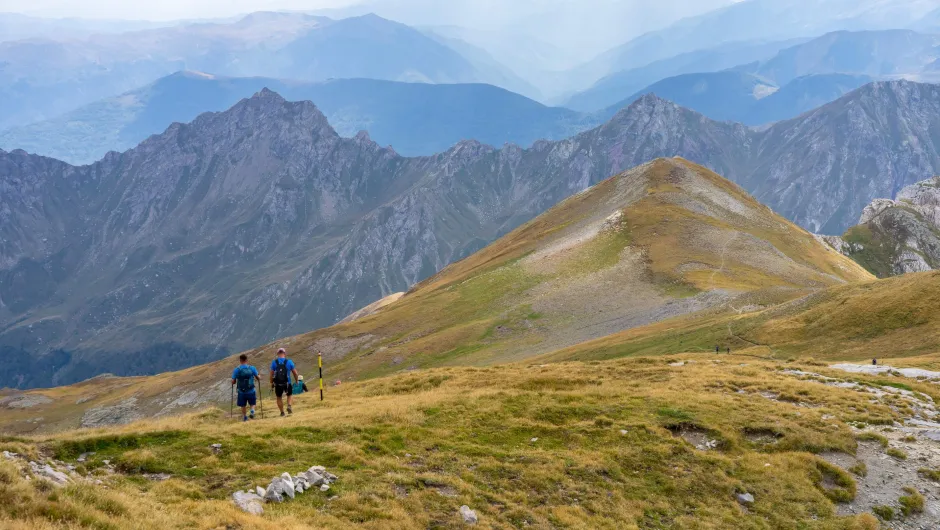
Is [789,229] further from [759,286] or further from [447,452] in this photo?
[447,452]

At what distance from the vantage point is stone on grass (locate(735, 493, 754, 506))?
18547 millimetres

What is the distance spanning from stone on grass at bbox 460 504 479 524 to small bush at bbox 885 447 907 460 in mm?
17744

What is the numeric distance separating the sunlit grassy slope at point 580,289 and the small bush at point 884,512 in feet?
175

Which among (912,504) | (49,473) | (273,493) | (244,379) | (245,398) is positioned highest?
(244,379)

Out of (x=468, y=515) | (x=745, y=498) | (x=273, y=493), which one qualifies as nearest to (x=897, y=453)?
(x=745, y=498)

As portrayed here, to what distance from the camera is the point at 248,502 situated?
47.8 ft

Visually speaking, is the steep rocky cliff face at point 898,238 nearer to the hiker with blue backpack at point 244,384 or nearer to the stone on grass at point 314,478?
the hiker with blue backpack at point 244,384

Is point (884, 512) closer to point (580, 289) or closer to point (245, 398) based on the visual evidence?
point (245, 398)

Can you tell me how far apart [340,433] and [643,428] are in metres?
12.7

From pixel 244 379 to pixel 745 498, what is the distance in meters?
21.6

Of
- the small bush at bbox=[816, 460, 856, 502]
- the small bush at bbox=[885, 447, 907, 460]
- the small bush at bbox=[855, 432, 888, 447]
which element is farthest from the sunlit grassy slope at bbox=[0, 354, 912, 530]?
the small bush at bbox=[885, 447, 907, 460]

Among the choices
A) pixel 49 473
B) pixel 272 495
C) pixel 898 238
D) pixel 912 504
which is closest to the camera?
pixel 49 473

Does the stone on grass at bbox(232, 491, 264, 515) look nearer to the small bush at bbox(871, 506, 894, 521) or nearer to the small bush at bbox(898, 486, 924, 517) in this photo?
the small bush at bbox(871, 506, 894, 521)

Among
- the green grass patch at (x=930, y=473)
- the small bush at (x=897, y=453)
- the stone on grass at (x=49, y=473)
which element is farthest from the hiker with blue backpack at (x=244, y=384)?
the green grass patch at (x=930, y=473)
